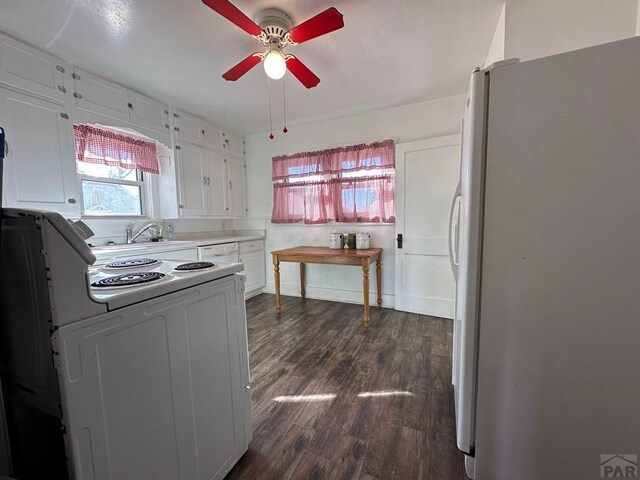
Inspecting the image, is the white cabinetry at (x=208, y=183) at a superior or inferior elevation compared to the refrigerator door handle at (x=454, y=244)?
superior

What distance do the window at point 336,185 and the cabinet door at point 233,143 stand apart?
63 cm

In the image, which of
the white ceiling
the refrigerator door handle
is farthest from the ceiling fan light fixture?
the refrigerator door handle

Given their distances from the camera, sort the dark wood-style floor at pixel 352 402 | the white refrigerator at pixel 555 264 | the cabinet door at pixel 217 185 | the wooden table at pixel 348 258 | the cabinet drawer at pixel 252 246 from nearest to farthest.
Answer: the white refrigerator at pixel 555 264, the dark wood-style floor at pixel 352 402, the wooden table at pixel 348 258, the cabinet door at pixel 217 185, the cabinet drawer at pixel 252 246

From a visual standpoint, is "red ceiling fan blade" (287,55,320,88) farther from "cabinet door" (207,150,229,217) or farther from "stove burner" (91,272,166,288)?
"cabinet door" (207,150,229,217)

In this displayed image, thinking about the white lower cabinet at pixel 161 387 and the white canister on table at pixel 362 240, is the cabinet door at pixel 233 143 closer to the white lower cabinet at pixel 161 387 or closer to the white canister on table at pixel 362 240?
the white canister on table at pixel 362 240

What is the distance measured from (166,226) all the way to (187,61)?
6.36 feet

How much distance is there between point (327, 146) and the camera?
3.46m

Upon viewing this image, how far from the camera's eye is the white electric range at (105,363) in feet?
2.11

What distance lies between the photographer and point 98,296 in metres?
0.74

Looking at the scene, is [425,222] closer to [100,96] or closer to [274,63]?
[274,63]

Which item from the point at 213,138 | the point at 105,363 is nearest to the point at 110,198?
the point at 213,138

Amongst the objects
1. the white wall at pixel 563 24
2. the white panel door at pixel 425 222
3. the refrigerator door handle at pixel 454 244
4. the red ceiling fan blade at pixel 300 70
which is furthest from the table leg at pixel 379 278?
the white wall at pixel 563 24

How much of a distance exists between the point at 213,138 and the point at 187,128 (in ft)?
1.35

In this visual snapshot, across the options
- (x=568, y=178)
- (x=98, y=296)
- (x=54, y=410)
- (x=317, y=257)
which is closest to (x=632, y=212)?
(x=568, y=178)
